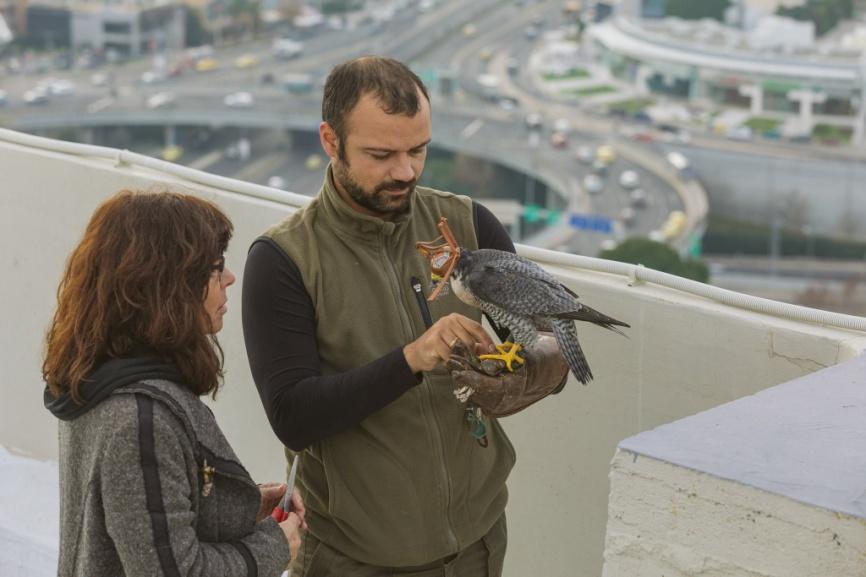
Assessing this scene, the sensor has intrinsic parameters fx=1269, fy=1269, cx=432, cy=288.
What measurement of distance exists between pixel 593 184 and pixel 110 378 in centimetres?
4525

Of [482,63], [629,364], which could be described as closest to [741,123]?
[482,63]

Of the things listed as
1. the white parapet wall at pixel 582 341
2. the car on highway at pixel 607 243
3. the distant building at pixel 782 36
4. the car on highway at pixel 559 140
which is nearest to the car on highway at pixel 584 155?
the car on highway at pixel 559 140

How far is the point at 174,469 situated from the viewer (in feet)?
4.46

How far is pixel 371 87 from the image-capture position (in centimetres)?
160

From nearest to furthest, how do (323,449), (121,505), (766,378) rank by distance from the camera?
1. (121,505)
2. (323,449)
3. (766,378)

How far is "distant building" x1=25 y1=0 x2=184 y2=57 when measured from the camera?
62.6m

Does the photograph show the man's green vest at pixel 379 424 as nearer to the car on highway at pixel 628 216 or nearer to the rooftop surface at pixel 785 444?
the rooftop surface at pixel 785 444

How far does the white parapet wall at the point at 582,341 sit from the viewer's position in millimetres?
2045

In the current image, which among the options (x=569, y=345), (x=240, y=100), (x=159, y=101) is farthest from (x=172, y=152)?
(x=569, y=345)

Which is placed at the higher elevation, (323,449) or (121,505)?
(121,505)

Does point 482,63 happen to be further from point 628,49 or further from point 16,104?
point 16,104

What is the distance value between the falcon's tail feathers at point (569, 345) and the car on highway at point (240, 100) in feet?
178

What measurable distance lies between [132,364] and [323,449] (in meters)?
0.37

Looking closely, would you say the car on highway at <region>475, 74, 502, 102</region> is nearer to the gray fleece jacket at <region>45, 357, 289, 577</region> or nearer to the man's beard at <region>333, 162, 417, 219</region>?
the man's beard at <region>333, 162, 417, 219</region>
